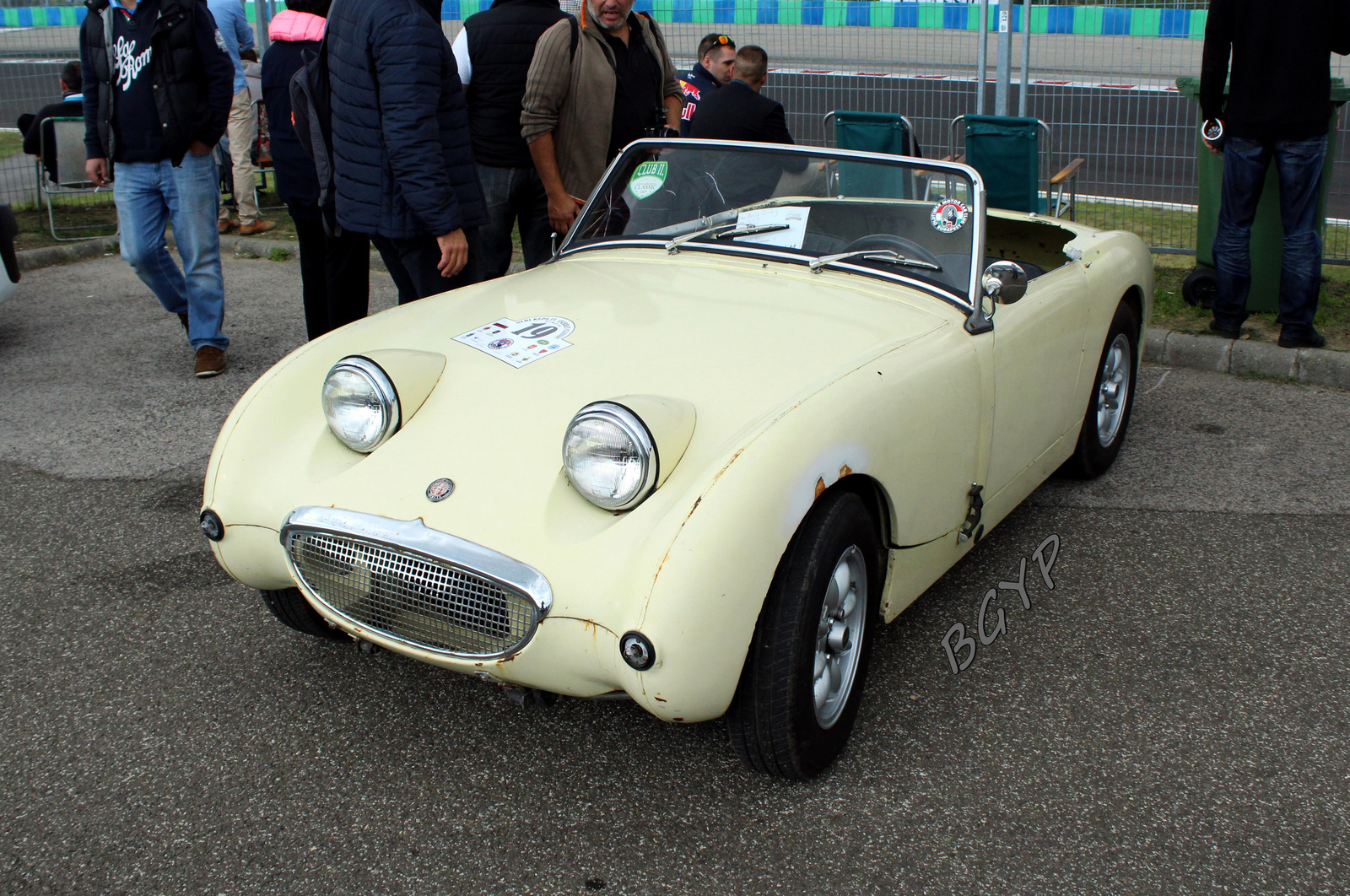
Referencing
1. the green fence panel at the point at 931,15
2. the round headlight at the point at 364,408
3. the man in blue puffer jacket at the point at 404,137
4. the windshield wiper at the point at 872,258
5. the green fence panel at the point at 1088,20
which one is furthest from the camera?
the green fence panel at the point at 1088,20

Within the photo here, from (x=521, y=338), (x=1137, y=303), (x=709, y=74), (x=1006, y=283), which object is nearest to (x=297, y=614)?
(x=521, y=338)

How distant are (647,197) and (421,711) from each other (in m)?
1.85

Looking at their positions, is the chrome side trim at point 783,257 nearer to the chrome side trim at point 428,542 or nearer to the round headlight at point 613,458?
the round headlight at point 613,458

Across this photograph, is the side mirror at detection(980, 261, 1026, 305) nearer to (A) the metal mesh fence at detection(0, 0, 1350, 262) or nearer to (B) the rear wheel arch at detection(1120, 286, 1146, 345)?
(B) the rear wheel arch at detection(1120, 286, 1146, 345)

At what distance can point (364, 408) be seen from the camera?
2.75m

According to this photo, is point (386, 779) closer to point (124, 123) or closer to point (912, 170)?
point (912, 170)

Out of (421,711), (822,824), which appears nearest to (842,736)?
(822,824)

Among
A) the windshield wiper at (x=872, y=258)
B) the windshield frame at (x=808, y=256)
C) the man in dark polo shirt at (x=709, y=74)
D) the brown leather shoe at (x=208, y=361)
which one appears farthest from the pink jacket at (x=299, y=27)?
the man in dark polo shirt at (x=709, y=74)

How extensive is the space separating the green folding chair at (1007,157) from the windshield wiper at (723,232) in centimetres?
376

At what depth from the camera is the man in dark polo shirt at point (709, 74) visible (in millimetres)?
7652

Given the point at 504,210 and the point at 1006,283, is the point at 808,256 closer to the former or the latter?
the point at 1006,283

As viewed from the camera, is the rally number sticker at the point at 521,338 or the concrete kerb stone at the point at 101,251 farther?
the concrete kerb stone at the point at 101,251

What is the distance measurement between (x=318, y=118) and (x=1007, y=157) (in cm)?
426

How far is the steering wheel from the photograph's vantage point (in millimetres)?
3371
